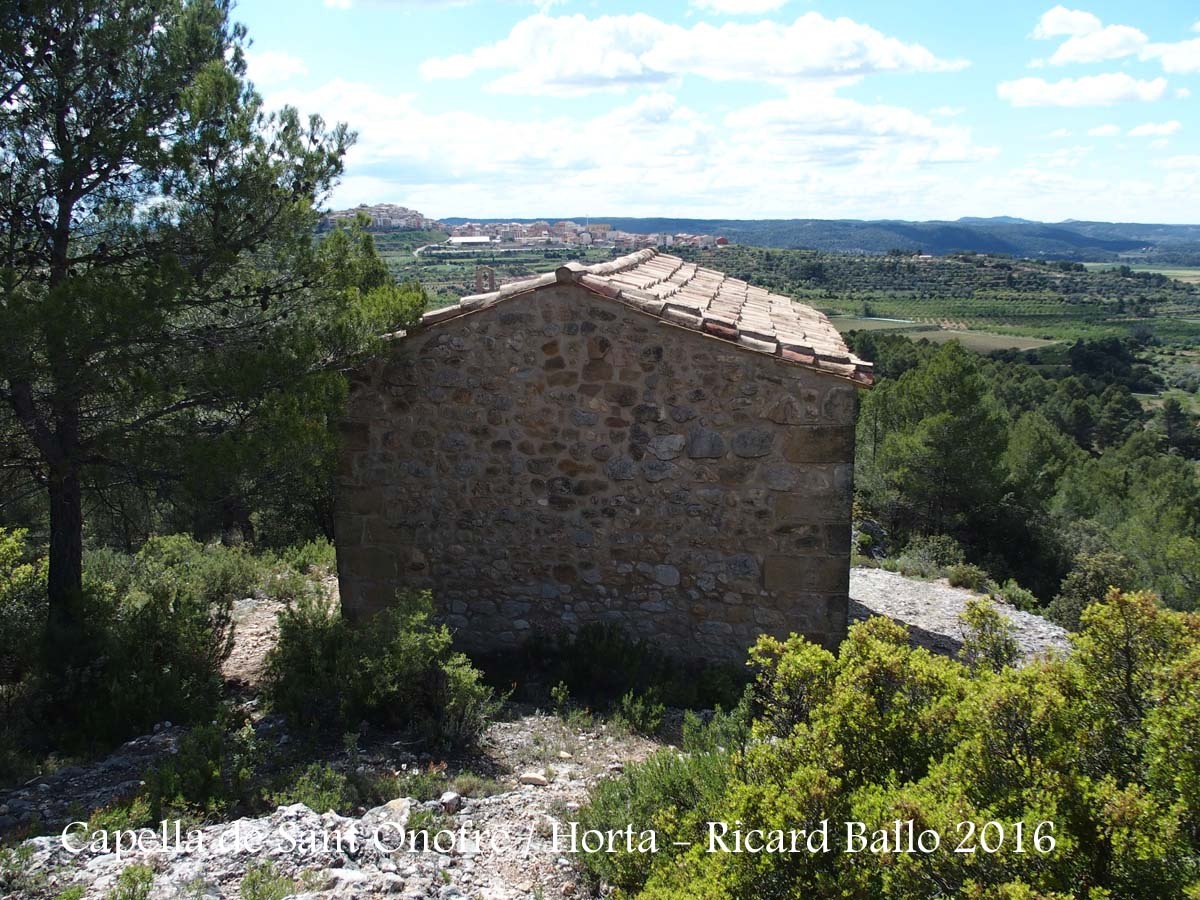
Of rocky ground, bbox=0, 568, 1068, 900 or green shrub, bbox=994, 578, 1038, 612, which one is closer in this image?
rocky ground, bbox=0, 568, 1068, 900

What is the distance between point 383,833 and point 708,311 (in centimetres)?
508

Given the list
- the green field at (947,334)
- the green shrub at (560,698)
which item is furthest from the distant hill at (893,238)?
the green shrub at (560,698)

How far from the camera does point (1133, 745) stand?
2.97 metres

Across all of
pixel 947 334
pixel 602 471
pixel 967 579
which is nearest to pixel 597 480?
pixel 602 471

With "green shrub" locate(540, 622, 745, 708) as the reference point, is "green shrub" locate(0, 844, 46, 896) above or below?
above

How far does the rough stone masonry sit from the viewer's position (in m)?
6.71

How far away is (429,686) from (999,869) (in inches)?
157

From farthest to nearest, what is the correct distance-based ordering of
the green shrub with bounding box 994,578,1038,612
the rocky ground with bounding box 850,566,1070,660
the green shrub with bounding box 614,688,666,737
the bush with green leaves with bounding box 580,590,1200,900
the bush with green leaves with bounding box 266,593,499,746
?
1. the green shrub with bounding box 994,578,1038,612
2. the rocky ground with bounding box 850,566,1070,660
3. the green shrub with bounding box 614,688,666,737
4. the bush with green leaves with bounding box 266,593,499,746
5. the bush with green leaves with bounding box 580,590,1200,900

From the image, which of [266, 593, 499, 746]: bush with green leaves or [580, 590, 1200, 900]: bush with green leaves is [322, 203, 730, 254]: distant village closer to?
[266, 593, 499, 746]: bush with green leaves

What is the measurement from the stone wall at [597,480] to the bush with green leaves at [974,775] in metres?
3.00

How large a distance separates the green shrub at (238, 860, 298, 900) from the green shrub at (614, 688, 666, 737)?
2787 mm

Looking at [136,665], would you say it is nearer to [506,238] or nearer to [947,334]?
[506,238]

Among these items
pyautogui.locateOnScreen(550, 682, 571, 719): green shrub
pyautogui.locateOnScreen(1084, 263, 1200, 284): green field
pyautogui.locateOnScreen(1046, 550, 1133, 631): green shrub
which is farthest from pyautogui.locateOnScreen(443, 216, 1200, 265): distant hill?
pyautogui.locateOnScreen(550, 682, 571, 719): green shrub

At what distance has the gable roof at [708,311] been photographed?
659 cm
